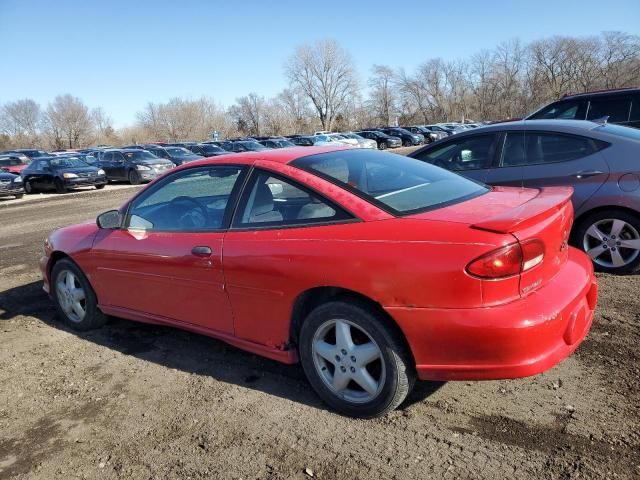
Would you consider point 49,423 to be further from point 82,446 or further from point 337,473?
point 337,473

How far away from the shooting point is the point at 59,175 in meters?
20.9

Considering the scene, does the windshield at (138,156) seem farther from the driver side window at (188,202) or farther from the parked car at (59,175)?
the driver side window at (188,202)

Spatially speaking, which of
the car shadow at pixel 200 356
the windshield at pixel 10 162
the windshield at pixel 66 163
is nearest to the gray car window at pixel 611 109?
the car shadow at pixel 200 356

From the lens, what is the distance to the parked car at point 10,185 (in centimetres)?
1972

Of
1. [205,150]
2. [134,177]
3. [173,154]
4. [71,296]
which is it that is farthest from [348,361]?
[205,150]

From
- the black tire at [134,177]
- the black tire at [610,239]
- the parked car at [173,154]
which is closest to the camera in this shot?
the black tire at [610,239]

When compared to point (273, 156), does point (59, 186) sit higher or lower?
lower

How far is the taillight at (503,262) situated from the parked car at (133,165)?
22.7 m

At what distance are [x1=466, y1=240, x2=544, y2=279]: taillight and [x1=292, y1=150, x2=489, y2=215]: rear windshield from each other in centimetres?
54

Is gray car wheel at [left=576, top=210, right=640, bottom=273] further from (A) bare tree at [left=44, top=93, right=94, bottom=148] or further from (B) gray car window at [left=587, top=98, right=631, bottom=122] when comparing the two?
(A) bare tree at [left=44, top=93, right=94, bottom=148]

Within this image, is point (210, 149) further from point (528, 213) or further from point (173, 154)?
point (528, 213)

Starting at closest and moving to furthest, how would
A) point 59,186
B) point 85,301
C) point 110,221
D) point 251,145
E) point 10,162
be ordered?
point 110,221
point 85,301
point 59,186
point 10,162
point 251,145

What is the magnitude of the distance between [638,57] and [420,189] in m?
77.4

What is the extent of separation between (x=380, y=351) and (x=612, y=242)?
3.25m
